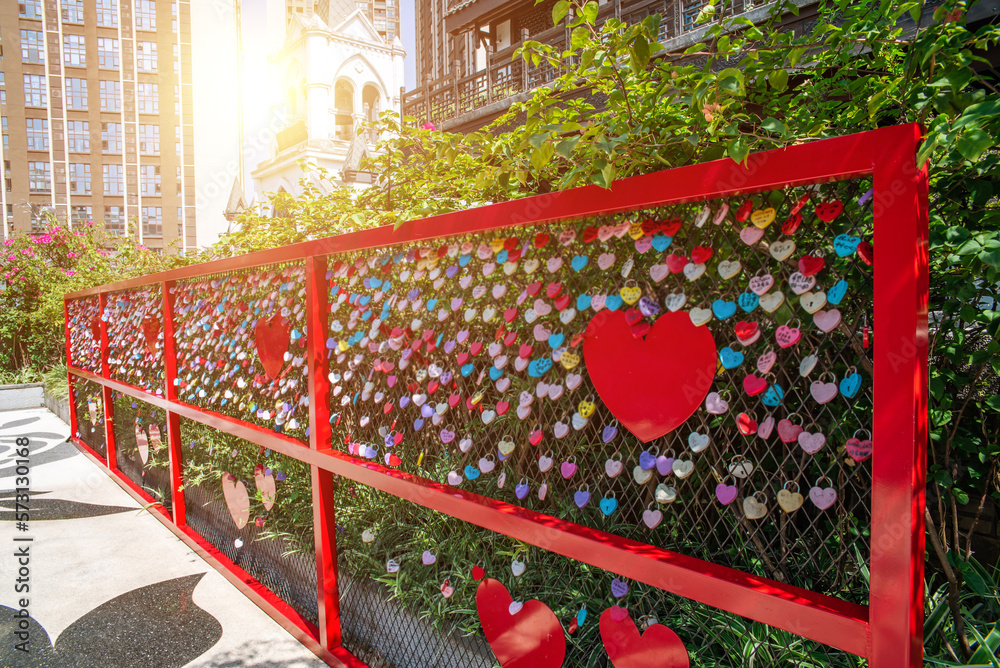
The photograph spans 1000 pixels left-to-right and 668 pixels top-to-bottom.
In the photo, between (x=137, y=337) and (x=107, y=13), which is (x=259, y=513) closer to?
(x=137, y=337)

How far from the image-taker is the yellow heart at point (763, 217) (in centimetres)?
119

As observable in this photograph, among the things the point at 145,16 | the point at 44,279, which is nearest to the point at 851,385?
the point at 44,279

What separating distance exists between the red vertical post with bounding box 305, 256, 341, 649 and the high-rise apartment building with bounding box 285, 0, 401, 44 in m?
33.5

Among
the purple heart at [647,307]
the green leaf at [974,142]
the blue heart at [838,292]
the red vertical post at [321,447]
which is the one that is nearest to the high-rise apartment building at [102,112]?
the red vertical post at [321,447]

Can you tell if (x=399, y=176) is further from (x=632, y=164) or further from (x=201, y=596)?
(x=201, y=596)

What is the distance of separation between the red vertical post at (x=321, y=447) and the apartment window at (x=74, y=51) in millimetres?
56996

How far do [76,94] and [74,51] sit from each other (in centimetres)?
354

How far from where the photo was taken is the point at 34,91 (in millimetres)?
43094

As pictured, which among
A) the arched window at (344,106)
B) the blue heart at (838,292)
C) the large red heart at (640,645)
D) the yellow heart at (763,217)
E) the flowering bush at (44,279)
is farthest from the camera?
the arched window at (344,106)

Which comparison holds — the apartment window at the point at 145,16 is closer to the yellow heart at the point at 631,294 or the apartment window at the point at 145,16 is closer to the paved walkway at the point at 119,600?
the paved walkway at the point at 119,600

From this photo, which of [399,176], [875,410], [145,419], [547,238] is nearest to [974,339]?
[875,410]

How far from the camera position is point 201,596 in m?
3.13

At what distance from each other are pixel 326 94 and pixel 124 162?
25.3 metres

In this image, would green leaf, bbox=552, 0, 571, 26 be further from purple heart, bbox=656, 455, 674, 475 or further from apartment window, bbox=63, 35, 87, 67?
apartment window, bbox=63, 35, 87, 67
